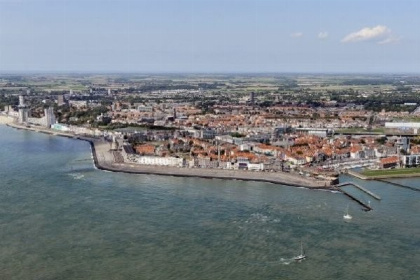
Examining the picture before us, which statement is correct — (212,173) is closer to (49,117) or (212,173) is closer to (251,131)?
(251,131)

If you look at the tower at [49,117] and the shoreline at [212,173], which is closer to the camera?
the shoreline at [212,173]

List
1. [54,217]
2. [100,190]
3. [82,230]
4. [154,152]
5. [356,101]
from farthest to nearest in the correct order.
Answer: [356,101] → [154,152] → [100,190] → [54,217] → [82,230]

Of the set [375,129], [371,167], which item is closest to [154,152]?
[371,167]

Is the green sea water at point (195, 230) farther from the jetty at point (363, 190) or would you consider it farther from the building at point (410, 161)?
the building at point (410, 161)

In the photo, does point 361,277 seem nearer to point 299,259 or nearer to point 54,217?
point 299,259

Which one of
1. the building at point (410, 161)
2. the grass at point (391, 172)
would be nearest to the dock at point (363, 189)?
the grass at point (391, 172)

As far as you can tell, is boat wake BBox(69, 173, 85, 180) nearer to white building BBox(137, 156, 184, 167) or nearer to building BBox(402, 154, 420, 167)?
white building BBox(137, 156, 184, 167)

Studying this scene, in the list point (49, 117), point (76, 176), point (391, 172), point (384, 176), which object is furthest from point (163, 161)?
point (49, 117)

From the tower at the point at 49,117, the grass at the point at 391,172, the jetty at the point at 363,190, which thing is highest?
the jetty at the point at 363,190
